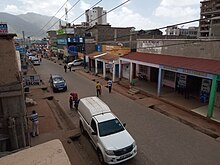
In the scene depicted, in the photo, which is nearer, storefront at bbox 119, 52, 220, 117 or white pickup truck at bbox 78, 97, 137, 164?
Answer: white pickup truck at bbox 78, 97, 137, 164

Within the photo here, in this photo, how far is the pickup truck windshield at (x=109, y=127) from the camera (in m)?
8.35

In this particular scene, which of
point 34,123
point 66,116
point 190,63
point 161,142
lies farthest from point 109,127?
point 190,63

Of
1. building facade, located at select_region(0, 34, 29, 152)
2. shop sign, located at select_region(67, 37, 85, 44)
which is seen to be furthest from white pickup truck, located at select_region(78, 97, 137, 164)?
shop sign, located at select_region(67, 37, 85, 44)

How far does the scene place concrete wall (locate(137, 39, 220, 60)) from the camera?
43.7 ft

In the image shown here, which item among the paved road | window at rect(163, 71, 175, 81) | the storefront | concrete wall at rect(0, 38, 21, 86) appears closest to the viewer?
concrete wall at rect(0, 38, 21, 86)

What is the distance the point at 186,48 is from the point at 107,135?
440 inches

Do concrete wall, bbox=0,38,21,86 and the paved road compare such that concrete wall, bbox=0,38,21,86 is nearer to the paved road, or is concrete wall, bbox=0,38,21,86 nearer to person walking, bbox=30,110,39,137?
person walking, bbox=30,110,39,137

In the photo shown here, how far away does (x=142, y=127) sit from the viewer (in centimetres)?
1126

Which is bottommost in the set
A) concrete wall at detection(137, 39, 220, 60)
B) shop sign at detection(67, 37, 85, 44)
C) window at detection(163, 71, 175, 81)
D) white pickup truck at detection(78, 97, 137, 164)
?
white pickup truck at detection(78, 97, 137, 164)

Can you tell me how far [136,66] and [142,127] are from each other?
13.1 m

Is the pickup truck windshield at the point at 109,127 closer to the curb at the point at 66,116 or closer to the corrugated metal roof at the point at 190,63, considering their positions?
the curb at the point at 66,116

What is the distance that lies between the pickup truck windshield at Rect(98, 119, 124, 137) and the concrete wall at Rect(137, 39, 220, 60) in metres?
9.49

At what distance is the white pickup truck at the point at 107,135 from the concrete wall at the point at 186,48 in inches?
374

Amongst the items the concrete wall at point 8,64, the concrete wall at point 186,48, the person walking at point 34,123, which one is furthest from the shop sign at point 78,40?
the concrete wall at point 8,64
